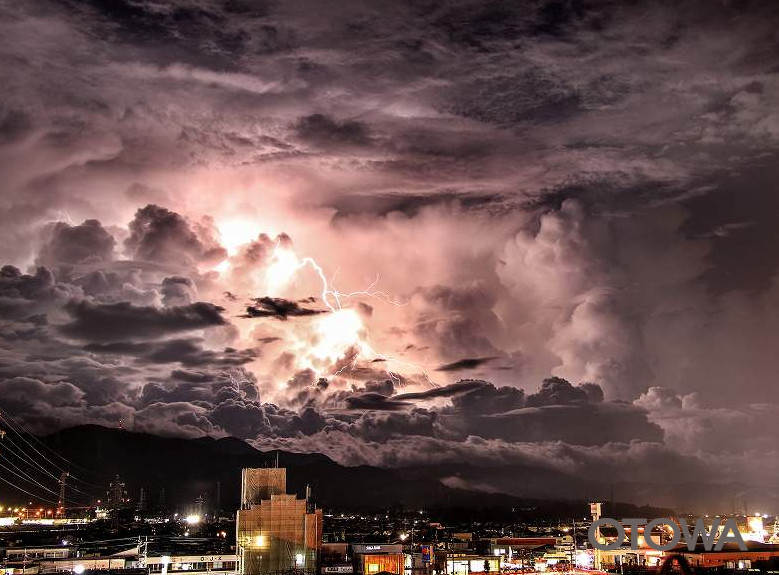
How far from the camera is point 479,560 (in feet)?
330

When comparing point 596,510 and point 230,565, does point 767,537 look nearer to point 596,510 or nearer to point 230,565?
point 596,510

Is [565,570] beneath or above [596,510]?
beneath

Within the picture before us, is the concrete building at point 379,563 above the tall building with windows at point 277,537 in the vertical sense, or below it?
below

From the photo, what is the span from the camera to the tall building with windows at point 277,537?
9481cm

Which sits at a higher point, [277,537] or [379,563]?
[277,537]


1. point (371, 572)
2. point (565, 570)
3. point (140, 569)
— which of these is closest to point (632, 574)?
point (565, 570)

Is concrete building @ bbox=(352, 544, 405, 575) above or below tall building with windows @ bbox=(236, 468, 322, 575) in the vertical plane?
below

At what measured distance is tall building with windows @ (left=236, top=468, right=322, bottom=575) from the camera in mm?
94812

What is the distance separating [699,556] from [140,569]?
183ft

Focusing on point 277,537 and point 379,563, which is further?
point 379,563

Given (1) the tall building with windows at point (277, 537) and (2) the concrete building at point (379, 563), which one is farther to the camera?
(2) the concrete building at point (379, 563)

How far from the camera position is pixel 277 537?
96438 millimetres

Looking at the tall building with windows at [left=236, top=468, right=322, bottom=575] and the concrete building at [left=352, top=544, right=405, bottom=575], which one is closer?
the tall building with windows at [left=236, top=468, right=322, bottom=575]

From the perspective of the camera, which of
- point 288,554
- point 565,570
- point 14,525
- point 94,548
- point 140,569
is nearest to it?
point 140,569
